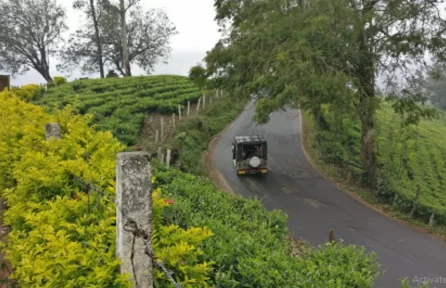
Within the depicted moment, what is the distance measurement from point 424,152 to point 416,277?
47.5 feet

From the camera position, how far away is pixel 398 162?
1939 cm

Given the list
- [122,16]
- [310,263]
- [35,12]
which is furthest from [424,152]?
[35,12]

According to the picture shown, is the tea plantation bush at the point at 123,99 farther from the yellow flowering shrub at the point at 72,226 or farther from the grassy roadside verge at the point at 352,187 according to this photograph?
the yellow flowering shrub at the point at 72,226

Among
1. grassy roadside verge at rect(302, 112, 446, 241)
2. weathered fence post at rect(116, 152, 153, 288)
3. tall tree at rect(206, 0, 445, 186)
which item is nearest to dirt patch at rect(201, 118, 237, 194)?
tall tree at rect(206, 0, 445, 186)

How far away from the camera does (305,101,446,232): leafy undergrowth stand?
46.4 feet

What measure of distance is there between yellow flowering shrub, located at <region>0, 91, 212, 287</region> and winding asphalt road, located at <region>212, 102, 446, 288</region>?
23.6 feet

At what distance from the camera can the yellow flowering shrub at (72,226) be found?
10.8ft

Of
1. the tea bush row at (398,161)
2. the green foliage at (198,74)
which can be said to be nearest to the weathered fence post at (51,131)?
the tea bush row at (398,161)

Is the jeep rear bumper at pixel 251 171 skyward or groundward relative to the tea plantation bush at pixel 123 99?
groundward

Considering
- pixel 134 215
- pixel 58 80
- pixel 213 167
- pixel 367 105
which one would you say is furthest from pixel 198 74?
pixel 58 80

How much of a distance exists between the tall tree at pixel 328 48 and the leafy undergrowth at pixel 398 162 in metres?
1.23

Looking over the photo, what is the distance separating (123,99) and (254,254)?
20.4m

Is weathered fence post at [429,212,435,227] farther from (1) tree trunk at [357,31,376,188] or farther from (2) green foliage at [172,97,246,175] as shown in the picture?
(2) green foliage at [172,97,246,175]

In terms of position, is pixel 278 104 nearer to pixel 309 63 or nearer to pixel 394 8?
pixel 309 63
